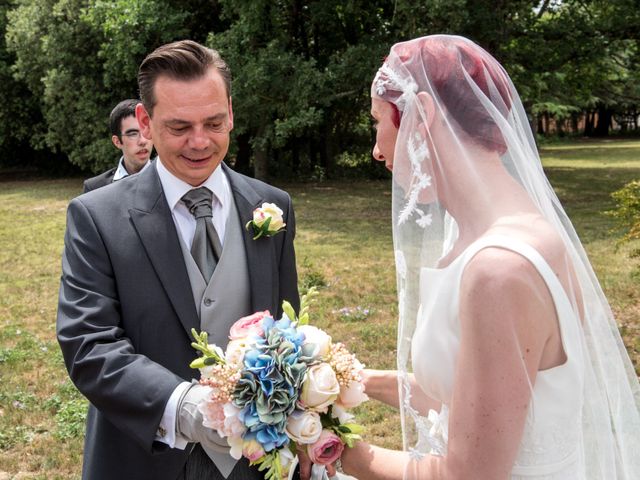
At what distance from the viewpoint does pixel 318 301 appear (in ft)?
30.9

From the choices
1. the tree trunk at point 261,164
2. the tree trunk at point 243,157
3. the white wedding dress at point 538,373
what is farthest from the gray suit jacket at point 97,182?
the tree trunk at point 243,157

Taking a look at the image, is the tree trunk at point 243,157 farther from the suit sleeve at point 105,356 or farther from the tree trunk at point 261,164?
the suit sleeve at point 105,356

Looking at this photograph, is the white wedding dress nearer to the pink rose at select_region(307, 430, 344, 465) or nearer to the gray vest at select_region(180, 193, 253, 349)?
the pink rose at select_region(307, 430, 344, 465)

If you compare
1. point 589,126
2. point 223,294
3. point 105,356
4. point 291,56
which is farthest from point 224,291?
point 589,126

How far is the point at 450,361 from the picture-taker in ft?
6.96

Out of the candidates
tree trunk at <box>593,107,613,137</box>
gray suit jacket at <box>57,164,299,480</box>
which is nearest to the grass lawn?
gray suit jacket at <box>57,164,299,480</box>

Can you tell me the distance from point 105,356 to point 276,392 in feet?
1.89

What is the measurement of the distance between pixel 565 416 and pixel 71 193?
2484 centimetres

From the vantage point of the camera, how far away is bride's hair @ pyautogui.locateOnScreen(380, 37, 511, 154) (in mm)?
2268

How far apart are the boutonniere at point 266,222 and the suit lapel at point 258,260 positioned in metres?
0.03

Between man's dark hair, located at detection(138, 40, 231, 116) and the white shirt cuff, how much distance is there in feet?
3.45

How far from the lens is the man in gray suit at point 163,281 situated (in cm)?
227

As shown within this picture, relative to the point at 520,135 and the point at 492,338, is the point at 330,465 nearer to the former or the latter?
the point at 492,338

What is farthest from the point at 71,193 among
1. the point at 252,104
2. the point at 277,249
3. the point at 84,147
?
the point at 277,249
